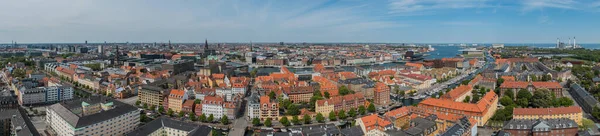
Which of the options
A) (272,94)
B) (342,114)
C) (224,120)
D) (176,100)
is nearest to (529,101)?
(342,114)

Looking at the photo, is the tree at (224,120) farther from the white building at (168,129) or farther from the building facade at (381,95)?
the building facade at (381,95)

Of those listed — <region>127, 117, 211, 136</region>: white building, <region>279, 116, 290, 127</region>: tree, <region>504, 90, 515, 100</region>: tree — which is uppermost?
<region>504, 90, 515, 100</region>: tree

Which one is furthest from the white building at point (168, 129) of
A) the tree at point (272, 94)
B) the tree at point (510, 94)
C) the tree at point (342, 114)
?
the tree at point (510, 94)

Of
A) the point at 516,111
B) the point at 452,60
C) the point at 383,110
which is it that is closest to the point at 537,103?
the point at 516,111

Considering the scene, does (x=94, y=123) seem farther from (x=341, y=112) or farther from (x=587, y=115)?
(x=587, y=115)

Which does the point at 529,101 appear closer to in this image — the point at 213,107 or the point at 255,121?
the point at 255,121

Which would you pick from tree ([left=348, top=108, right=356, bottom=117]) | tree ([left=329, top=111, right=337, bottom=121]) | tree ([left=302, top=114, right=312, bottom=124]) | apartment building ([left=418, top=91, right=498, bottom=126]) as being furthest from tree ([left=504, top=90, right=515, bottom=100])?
tree ([left=302, top=114, right=312, bottom=124])

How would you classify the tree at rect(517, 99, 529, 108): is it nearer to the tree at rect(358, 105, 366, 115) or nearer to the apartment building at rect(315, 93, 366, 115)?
the apartment building at rect(315, 93, 366, 115)
